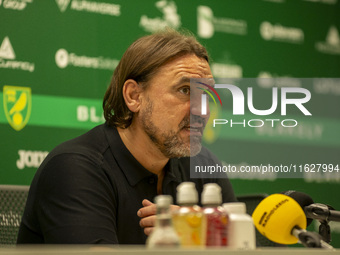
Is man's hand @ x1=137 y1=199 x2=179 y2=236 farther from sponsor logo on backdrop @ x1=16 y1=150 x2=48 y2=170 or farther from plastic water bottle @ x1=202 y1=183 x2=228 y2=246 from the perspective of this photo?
sponsor logo on backdrop @ x1=16 y1=150 x2=48 y2=170

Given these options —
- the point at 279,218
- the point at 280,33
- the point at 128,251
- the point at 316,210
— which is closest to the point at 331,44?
the point at 280,33

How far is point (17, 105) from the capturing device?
2.85 meters

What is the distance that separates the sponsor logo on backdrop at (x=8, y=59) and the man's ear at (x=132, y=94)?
0.79 meters

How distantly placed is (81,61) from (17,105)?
1.51ft

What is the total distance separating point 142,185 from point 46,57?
3.96 feet

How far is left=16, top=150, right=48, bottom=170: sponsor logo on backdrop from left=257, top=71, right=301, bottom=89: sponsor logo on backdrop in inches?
63.7

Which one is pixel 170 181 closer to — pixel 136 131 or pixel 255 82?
pixel 136 131

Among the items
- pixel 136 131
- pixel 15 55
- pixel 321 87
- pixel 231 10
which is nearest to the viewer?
pixel 136 131

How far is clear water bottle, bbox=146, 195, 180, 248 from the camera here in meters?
0.99

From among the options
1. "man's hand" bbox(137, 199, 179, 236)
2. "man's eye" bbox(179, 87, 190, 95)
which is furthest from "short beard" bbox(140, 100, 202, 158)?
"man's hand" bbox(137, 199, 179, 236)

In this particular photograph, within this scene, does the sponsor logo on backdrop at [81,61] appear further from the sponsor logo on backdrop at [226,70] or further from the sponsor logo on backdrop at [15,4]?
the sponsor logo on backdrop at [226,70]

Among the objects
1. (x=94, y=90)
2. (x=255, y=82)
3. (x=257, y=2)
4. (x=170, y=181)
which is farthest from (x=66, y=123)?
(x=257, y=2)

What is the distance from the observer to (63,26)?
305 cm

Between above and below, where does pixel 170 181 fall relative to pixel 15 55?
below
